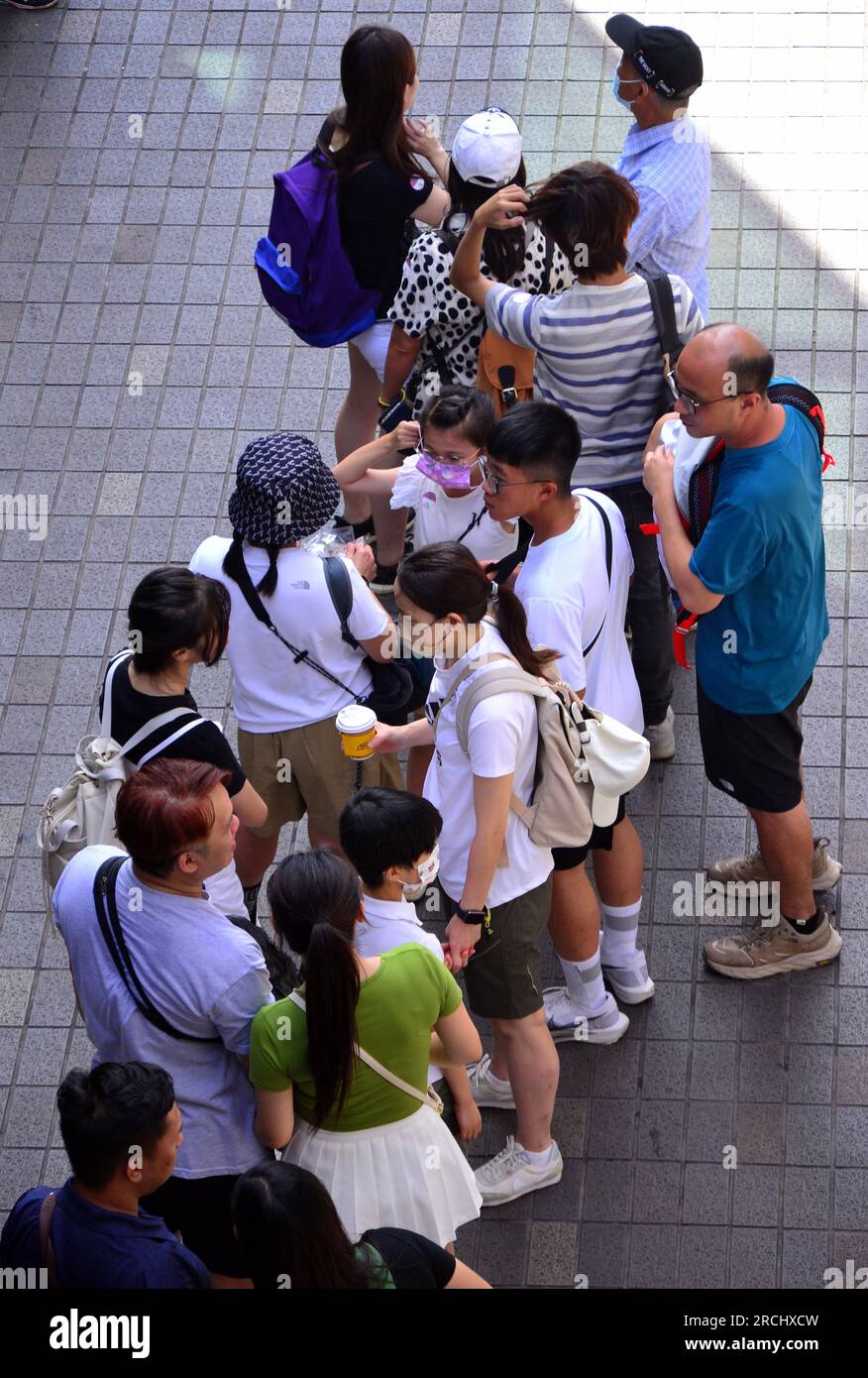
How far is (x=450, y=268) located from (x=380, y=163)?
0.72m

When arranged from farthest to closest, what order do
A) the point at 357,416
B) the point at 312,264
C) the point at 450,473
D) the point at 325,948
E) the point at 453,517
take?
the point at 357,416
the point at 312,264
the point at 453,517
the point at 450,473
the point at 325,948

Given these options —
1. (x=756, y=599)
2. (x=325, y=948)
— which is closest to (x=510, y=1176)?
(x=325, y=948)

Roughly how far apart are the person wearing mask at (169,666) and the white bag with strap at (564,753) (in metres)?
0.63

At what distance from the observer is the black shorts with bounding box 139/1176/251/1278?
12.6 feet

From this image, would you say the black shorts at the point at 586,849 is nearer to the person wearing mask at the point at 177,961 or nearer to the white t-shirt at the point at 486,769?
the white t-shirt at the point at 486,769

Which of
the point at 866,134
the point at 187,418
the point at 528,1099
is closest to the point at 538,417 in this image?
the point at 528,1099

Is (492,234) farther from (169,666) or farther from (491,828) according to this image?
(491,828)

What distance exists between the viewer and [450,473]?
4.86 meters

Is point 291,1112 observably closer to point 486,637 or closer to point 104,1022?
point 104,1022

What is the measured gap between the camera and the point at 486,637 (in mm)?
4102

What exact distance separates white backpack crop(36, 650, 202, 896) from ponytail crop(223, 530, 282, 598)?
0.39 meters

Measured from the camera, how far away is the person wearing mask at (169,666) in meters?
4.21

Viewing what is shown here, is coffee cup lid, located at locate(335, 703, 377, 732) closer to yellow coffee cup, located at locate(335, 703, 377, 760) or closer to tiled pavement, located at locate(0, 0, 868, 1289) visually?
yellow coffee cup, located at locate(335, 703, 377, 760)
